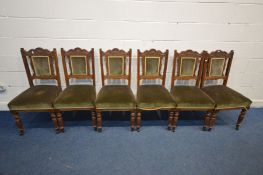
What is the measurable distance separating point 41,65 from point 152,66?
4.51 feet

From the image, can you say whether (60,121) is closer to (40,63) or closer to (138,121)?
(40,63)

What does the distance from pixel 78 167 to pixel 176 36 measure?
6.18ft

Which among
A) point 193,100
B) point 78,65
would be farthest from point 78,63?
point 193,100

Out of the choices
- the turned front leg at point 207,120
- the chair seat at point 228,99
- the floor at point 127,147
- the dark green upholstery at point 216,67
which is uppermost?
the dark green upholstery at point 216,67

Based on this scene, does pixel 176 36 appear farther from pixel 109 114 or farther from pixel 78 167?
pixel 78 167

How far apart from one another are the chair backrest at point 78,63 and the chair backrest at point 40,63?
11 centimetres

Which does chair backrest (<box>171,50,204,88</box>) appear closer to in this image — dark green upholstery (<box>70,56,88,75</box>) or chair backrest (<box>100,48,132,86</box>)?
chair backrest (<box>100,48,132,86</box>)

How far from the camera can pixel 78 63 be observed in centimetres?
219

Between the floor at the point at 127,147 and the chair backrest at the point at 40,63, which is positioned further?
the chair backrest at the point at 40,63

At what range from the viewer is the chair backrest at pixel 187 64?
87.3 inches

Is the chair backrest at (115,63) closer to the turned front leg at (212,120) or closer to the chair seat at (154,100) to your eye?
the chair seat at (154,100)

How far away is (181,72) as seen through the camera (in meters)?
2.27

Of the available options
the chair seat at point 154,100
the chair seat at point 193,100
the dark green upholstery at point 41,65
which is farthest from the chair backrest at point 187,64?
the dark green upholstery at point 41,65

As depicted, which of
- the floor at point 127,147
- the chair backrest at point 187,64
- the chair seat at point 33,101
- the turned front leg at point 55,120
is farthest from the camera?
the chair backrest at point 187,64
